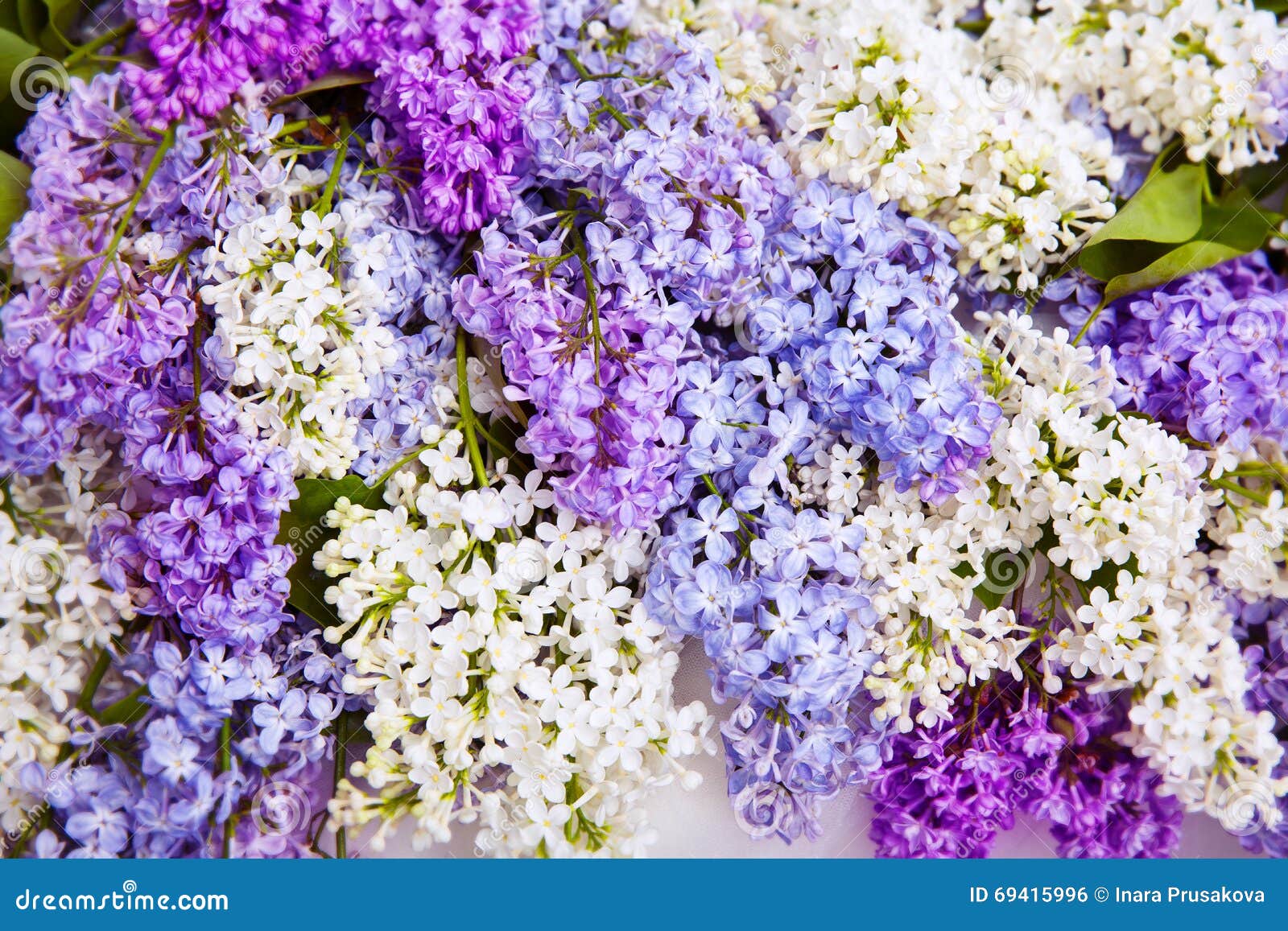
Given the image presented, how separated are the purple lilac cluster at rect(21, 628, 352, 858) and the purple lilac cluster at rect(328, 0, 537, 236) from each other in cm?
56

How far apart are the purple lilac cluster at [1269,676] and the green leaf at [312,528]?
3.62ft

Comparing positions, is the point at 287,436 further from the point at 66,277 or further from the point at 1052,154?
the point at 1052,154

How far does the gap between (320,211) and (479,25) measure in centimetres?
28

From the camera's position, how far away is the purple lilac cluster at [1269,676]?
117 cm

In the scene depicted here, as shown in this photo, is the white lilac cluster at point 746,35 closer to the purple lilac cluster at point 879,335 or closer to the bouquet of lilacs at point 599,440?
the bouquet of lilacs at point 599,440

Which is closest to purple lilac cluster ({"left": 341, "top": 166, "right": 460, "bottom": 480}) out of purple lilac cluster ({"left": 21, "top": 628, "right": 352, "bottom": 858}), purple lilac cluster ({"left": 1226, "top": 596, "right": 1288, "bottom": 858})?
purple lilac cluster ({"left": 21, "top": 628, "right": 352, "bottom": 858})

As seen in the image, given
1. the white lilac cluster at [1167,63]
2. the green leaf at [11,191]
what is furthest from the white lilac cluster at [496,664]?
the white lilac cluster at [1167,63]

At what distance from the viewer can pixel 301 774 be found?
110 centimetres

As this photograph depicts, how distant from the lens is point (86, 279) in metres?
0.99

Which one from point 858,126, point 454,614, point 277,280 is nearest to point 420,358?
point 277,280

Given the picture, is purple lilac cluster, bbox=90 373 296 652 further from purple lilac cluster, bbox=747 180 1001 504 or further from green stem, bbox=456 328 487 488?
purple lilac cluster, bbox=747 180 1001 504

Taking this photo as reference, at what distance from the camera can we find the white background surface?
47.2 inches

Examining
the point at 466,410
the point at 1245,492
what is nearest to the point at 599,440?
the point at 466,410

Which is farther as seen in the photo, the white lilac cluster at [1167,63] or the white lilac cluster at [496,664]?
the white lilac cluster at [1167,63]
